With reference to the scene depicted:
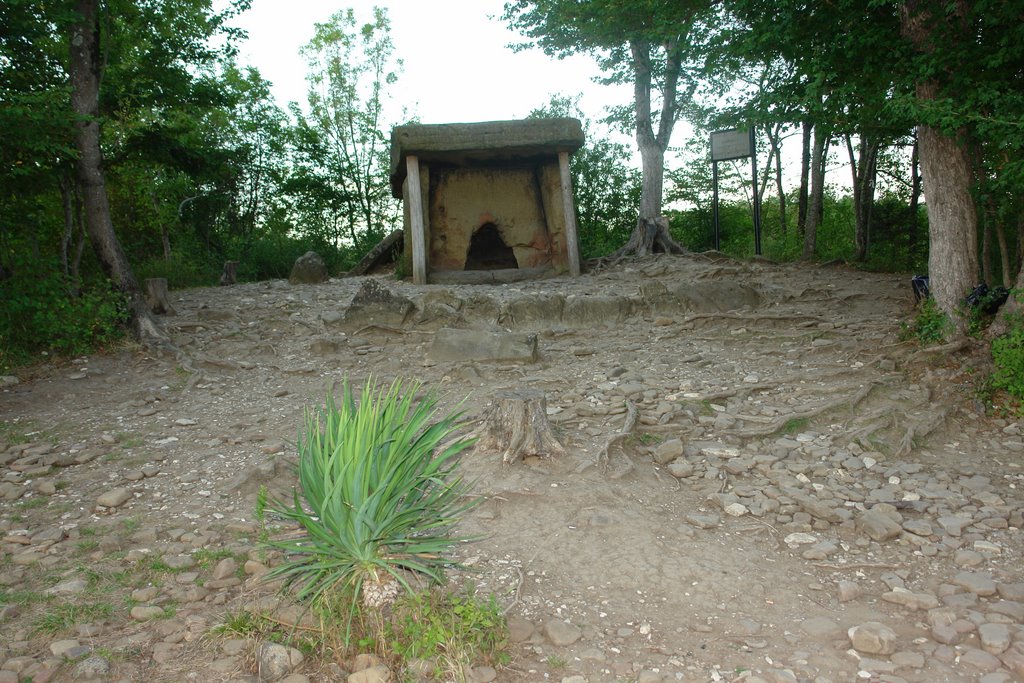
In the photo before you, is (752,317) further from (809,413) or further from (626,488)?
(626,488)

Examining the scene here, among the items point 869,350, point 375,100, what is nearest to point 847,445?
point 869,350

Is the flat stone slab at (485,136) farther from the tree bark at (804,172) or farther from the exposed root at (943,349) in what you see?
the exposed root at (943,349)

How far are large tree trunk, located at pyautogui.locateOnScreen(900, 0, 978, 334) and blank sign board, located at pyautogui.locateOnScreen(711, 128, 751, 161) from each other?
6.08 meters

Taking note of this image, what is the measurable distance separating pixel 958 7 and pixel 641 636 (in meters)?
5.59

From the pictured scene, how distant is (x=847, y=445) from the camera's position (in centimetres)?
517

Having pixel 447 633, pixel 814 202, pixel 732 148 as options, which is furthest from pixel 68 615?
pixel 814 202

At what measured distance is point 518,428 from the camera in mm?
4781

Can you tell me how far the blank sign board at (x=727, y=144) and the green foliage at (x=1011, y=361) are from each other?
742cm

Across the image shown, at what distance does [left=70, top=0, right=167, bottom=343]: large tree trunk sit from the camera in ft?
25.7

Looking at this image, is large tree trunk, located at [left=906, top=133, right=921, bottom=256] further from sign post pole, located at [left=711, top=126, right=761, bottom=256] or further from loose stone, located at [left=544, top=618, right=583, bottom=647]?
loose stone, located at [left=544, top=618, right=583, bottom=647]

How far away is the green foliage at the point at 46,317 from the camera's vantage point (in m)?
7.20

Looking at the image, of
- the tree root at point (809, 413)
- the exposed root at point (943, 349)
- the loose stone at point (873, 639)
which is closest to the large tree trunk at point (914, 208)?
the exposed root at point (943, 349)

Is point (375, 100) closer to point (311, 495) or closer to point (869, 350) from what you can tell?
point (869, 350)

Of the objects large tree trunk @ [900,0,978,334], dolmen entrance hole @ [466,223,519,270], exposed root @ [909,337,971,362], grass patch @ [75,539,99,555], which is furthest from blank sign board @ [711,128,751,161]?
grass patch @ [75,539,99,555]
